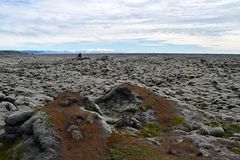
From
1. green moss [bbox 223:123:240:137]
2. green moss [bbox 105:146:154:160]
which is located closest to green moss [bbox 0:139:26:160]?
green moss [bbox 105:146:154:160]

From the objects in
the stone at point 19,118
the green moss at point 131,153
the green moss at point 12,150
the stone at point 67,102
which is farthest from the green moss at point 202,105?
the green moss at point 12,150

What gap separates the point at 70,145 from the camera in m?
12.1

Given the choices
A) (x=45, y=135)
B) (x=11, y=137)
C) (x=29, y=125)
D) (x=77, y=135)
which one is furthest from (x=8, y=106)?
(x=77, y=135)

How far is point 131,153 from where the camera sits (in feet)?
40.0

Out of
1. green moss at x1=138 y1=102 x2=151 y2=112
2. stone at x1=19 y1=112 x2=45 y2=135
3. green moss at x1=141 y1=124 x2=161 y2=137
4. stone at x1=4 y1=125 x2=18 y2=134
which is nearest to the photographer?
stone at x1=19 y1=112 x2=45 y2=135

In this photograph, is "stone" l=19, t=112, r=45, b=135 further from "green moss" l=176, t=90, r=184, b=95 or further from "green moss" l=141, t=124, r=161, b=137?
"green moss" l=176, t=90, r=184, b=95

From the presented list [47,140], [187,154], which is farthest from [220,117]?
[47,140]

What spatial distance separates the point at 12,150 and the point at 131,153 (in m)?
3.66

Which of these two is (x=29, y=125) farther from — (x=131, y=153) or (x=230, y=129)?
(x=230, y=129)

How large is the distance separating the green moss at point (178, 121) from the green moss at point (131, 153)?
4047 mm

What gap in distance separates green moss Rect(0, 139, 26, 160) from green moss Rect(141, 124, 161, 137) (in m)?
4.47

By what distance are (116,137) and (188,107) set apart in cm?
668

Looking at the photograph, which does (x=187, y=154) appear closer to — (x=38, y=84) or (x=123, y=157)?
(x=123, y=157)

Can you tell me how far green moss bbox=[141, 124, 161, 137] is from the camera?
1506 centimetres
